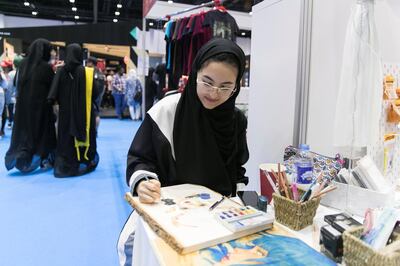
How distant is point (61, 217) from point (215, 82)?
2.13 meters

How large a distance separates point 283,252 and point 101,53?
10.3 metres

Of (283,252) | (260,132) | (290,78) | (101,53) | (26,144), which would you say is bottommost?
(26,144)

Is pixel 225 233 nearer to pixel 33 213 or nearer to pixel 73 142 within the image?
pixel 33 213

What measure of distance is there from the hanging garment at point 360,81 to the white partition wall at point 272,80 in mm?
359

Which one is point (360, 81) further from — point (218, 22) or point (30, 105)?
point (30, 105)

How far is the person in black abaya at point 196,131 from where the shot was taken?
1.09m

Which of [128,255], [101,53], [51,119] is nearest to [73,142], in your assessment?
[51,119]

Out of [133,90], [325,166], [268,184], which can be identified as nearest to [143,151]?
[268,184]

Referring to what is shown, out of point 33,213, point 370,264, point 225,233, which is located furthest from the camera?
point 33,213

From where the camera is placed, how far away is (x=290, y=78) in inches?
59.4

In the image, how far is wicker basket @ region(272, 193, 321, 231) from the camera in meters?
0.88

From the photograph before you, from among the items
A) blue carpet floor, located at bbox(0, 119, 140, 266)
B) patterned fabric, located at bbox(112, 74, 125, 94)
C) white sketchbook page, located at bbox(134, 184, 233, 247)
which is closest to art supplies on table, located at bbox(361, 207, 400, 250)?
white sketchbook page, located at bbox(134, 184, 233, 247)

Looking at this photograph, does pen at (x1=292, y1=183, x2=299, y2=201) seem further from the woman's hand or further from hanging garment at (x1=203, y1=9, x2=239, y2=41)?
hanging garment at (x1=203, y1=9, x2=239, y2=41)

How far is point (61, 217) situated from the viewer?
2.60m
